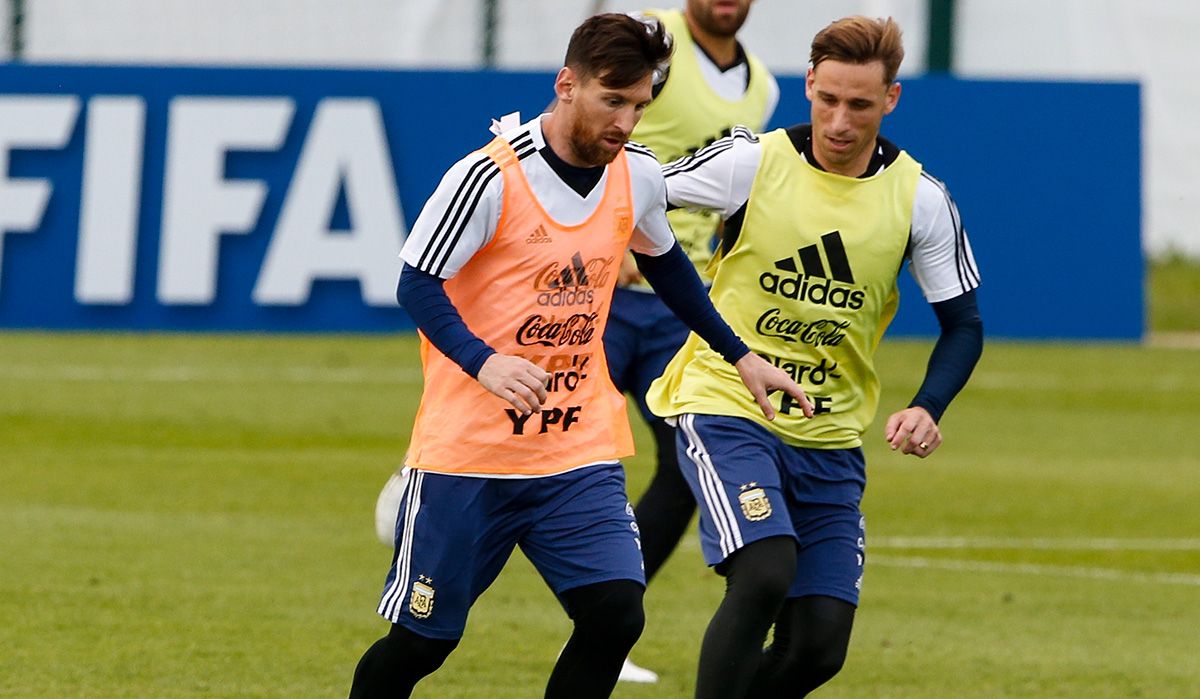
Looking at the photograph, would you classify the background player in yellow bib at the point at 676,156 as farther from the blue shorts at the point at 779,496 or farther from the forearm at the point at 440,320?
the forearm at the point at 440,320

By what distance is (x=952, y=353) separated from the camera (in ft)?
20.6

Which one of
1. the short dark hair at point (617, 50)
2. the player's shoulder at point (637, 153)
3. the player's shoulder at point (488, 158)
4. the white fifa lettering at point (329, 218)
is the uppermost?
the short dark hair at point (617, 50)

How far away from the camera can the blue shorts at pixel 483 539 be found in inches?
217

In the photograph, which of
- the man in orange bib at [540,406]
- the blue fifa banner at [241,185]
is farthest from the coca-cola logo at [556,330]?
the blue fifa banner at [241,185]

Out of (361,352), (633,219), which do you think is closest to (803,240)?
(633,219)

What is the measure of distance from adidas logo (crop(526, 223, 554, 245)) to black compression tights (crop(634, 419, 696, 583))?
207 centimetres

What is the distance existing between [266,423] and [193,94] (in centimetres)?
419

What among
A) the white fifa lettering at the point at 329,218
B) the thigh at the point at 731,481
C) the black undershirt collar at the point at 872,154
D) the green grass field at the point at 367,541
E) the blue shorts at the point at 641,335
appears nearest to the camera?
the thigh at the point at 731,481

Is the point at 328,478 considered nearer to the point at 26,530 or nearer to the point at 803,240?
the point at 26,530

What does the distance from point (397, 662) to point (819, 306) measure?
1.58 m

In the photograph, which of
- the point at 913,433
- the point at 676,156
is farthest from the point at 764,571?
the point at 676,156

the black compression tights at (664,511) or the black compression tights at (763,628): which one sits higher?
the black compression tights at (763,628)

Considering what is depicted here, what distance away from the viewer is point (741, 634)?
589 cm

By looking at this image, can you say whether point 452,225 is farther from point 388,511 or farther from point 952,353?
point 388,511
